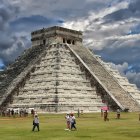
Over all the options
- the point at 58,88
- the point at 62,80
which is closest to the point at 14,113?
the point at 58,88

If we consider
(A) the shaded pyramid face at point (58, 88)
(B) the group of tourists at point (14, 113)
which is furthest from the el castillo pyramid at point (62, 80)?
(B) the group of tourists at point (14, 113)

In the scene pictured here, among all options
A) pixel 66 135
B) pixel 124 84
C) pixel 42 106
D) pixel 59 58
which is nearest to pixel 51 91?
pixel 42 106

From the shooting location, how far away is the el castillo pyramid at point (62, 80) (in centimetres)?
6388

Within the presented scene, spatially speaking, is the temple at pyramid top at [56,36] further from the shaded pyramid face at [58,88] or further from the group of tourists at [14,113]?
the group of tourists at [14,113]

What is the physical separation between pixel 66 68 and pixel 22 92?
8.14m

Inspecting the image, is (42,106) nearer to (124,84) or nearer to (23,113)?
(23,113)

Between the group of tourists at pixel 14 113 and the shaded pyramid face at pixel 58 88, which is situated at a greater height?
the shaded pyramid face at pixel 58 88

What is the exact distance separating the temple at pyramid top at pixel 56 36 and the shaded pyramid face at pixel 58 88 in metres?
2.57

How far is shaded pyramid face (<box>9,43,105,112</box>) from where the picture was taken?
62438 mm

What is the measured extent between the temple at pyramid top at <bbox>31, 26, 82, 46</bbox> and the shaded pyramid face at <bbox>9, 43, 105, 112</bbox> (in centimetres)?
257

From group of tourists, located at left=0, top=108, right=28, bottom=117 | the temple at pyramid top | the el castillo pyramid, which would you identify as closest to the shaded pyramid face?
the el castillo pyramid

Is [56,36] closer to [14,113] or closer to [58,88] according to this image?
[58,88]

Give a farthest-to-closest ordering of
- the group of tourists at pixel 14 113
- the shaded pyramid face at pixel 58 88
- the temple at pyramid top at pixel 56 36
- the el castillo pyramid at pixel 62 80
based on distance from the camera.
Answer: the temple at pyramid top at pixel 56 36
the el castillo pyramid at pixel 62 80
the shaded pyramid face at pixel 58 88
the group of tourists at pixel 14 113

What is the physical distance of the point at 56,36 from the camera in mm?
76188
